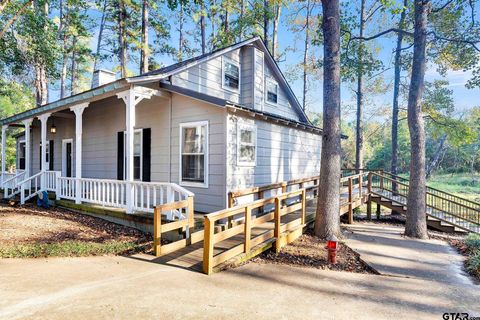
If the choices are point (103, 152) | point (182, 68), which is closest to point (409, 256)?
point (182, 68)

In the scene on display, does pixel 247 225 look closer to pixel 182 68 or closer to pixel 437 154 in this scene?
pixel 182 68

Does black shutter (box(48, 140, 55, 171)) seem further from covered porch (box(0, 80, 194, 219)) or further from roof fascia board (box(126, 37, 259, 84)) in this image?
roof fascia board (box(126, 37, 259, 84))

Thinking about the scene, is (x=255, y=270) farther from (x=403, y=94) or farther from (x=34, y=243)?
(x=403, y=94)

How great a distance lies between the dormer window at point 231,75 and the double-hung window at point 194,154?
348 centimetres

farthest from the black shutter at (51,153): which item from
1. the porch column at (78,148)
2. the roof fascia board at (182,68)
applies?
the roof fascia board at (182,68)

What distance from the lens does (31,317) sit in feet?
9.82

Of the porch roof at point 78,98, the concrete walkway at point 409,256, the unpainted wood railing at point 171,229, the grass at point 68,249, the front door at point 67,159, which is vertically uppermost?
the porch roof at point 78,98

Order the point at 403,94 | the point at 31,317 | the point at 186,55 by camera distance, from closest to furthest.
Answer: the point at 31,317 → the point at 403,94 → the point at 186,55

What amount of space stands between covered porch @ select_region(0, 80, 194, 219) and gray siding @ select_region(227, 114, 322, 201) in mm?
1622

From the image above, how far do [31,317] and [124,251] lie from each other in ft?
8.57

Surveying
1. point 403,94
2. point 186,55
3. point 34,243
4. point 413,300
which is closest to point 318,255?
point 413,300

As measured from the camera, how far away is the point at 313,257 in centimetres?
546

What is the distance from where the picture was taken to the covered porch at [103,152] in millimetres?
7148

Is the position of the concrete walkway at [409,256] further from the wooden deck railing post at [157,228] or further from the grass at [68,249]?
the grass at [68,249]
